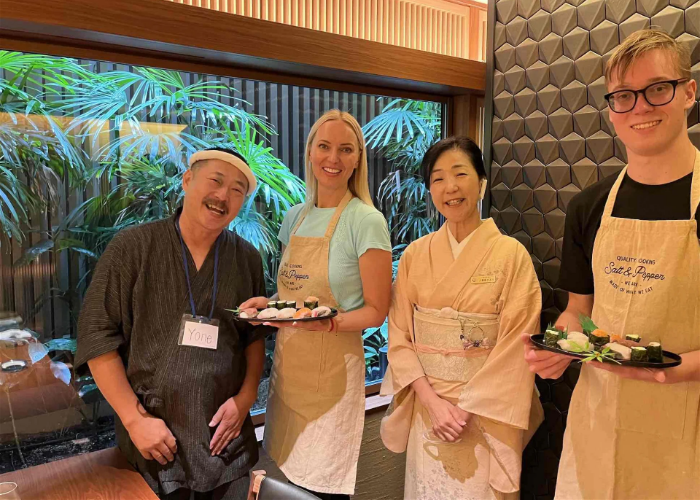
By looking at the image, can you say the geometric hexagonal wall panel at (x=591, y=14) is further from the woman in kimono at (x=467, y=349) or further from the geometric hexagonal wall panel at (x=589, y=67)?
the woman in kimono at (x=467, y=349)

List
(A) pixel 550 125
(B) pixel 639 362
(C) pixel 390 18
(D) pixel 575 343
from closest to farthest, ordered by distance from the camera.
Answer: (B) pixel 639 362 < (D) pixel 575 343 < (A) pixel 550 125 < (C) pixel 390 18

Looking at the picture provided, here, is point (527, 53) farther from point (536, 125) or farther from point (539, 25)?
point (536, 125)

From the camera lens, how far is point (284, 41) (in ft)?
7.27

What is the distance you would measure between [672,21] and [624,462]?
1.42 metres

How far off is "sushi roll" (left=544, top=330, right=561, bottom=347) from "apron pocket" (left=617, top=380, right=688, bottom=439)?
0.27m

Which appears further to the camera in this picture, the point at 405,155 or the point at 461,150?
the point at 405,155

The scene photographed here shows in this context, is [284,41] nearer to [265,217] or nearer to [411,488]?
[265,217]

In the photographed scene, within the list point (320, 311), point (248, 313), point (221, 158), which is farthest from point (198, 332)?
point (221, 158)

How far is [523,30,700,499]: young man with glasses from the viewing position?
4.77 ft

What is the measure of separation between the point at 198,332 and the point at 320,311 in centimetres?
40

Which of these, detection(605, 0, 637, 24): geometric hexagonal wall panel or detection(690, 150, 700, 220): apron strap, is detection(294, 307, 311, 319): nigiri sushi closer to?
detection(690, 150, 700, 220): apron strap

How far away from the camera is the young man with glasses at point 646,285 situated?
4.77 feet

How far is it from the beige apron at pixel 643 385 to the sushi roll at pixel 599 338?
0.11 m

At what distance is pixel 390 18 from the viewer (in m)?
2.83
